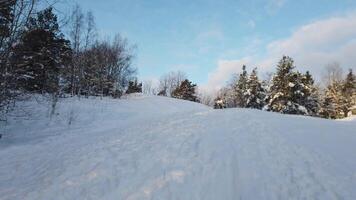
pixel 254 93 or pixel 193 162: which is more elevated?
pixel 254 93

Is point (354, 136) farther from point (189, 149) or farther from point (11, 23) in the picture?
point (11, 23)

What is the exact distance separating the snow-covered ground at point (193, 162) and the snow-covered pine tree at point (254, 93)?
29690 mm

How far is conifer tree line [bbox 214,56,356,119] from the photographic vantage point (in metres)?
37.9

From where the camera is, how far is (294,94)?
37.8 metres

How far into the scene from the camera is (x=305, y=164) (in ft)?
32.4

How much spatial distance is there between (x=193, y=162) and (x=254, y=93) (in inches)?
1489

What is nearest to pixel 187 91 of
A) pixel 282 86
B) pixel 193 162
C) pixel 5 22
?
pixel 282 86

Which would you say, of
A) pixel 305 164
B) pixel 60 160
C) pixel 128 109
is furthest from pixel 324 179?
pixel 128 109

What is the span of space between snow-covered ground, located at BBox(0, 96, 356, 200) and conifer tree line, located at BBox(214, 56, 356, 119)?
2189cm

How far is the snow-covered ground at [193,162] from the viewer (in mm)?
8719

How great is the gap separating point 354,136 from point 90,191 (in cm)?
997

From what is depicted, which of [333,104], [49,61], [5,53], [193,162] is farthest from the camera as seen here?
[333,104]

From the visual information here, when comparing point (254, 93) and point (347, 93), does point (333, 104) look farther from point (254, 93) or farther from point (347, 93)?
point (254, 93)

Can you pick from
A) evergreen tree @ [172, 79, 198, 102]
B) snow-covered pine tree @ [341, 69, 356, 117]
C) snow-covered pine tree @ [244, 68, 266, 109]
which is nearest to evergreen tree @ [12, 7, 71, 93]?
snow-covered pine tree @ [244, 68, 266, 109]
